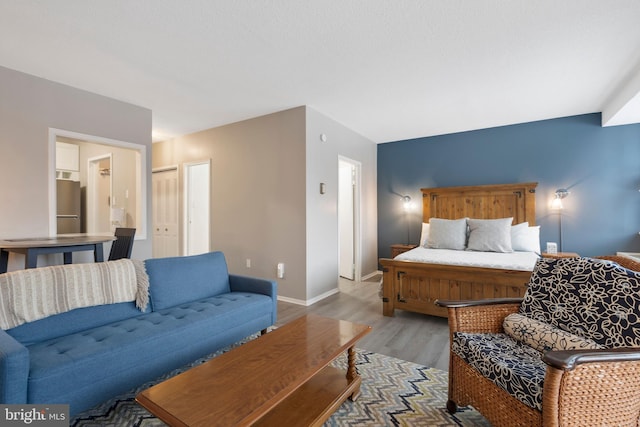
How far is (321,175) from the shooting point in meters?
4.09

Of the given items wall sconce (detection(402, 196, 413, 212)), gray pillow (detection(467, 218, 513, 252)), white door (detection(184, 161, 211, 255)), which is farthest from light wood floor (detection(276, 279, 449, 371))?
white door (detection(184, 161, 211, 255))

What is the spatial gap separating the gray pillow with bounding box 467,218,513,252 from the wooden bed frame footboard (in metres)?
1.19

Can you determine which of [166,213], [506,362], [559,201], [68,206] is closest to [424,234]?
[559,201]

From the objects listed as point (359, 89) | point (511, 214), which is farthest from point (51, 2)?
point (511, 214)

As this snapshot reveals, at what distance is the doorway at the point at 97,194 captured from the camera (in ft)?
16.5

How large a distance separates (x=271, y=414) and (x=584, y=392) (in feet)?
4.38

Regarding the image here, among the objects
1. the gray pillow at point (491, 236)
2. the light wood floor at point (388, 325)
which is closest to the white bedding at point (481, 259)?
the gray pillow at point (491, 236)

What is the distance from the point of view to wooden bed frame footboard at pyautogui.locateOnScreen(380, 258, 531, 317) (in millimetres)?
→ 2805

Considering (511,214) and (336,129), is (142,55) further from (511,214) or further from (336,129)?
(511,214)

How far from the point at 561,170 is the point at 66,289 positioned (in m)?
5.86

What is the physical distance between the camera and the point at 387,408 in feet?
5.65

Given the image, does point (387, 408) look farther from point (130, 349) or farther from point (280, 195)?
point (280, 195)

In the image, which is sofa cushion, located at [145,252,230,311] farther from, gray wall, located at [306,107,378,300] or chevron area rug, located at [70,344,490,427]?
gray wall, located at [306,107,378,300]

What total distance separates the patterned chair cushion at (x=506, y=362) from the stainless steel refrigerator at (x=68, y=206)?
233 inches
